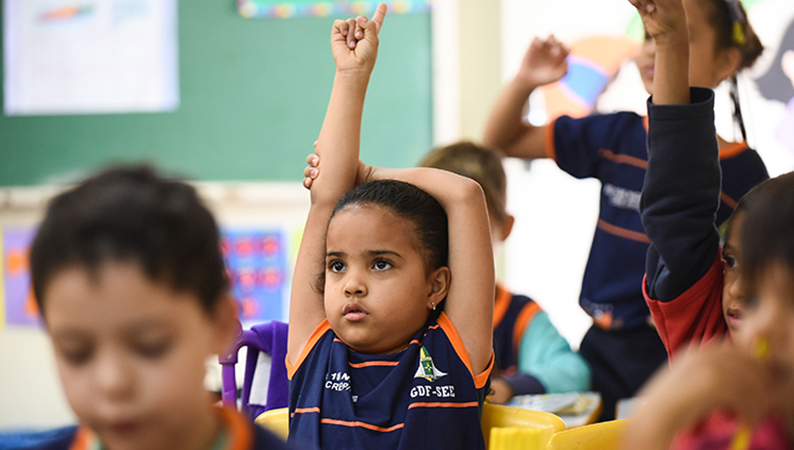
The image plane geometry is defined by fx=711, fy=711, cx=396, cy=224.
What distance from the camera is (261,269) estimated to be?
277 cm

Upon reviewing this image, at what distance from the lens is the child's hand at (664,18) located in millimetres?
1024

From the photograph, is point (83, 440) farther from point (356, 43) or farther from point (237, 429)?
point (356, 43)

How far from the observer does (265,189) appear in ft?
9.02

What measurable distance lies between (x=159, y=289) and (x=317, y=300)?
59cm

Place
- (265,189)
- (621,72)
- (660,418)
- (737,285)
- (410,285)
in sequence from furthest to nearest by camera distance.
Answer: (265,189), (621,72), (410,285), (737,285), (660,418)

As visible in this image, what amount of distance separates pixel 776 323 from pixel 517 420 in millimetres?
592

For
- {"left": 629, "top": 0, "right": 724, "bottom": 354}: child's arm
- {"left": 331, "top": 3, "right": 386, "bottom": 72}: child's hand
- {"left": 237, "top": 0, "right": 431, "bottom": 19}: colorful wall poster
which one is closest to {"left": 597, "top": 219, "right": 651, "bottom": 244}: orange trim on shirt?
{"left": 629, "top": 0, "right": 724, "bottom": 354}: child's arm

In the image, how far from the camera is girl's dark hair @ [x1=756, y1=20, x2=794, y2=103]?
180 cm

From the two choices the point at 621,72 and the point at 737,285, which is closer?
the point at 737,285

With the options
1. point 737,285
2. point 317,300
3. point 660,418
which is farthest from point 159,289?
point 737,285

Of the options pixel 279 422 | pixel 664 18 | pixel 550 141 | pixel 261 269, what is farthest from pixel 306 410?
pixel 261 269

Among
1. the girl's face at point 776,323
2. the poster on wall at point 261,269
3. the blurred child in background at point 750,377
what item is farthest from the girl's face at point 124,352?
the poster on wall at point 261,269

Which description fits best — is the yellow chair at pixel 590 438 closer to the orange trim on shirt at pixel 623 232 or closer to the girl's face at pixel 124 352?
the girl's face at pixel 124 352

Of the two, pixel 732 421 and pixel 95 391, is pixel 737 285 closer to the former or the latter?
pixel 732 421
